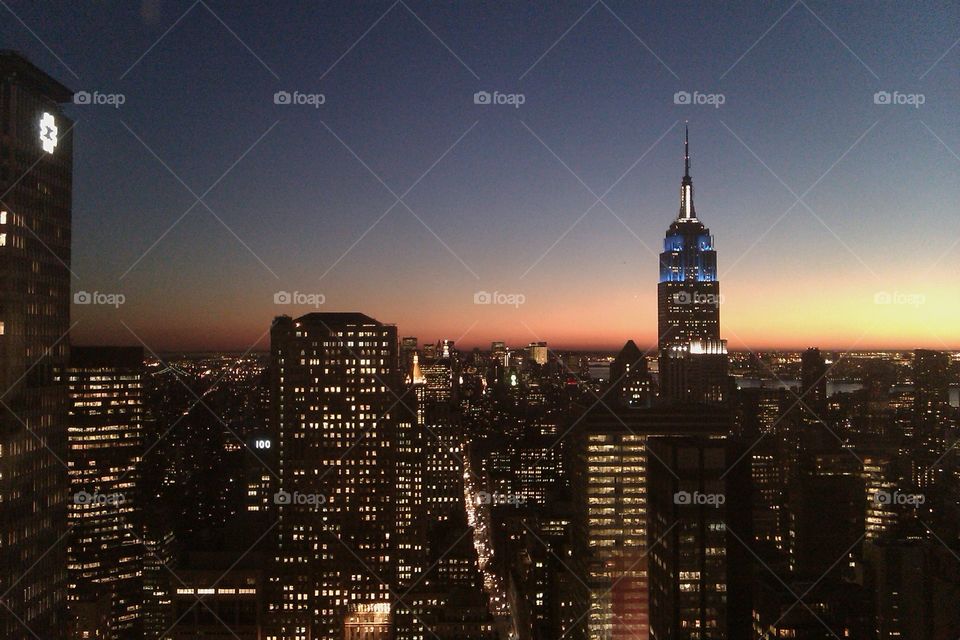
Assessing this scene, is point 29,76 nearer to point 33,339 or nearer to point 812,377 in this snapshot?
point 33,339

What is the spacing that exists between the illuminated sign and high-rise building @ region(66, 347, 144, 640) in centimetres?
616

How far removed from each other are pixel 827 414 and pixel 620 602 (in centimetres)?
352

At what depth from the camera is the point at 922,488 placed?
847 cm

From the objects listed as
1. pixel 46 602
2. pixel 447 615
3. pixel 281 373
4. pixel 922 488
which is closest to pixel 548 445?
pixel 447 615

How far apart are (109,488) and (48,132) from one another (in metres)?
10.0

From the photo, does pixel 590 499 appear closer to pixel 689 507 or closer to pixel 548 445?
pixel 548 445

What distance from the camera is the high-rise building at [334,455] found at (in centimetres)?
1212

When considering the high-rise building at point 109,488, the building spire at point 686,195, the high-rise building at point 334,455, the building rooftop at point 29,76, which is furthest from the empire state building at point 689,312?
the high-rise building at point 109,488

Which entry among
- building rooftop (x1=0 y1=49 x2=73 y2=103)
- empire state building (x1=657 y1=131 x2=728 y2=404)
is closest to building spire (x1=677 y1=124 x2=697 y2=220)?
empire state building (x1=657 y1=131 x2=728 y2=404)

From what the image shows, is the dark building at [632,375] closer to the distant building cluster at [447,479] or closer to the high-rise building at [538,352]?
the distant building cluster at [447,479]

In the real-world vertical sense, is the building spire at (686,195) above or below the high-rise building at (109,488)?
above

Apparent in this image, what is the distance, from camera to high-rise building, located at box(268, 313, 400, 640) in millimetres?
12117

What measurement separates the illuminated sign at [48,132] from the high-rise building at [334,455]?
6357 millimetres

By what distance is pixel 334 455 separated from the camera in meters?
12.4
